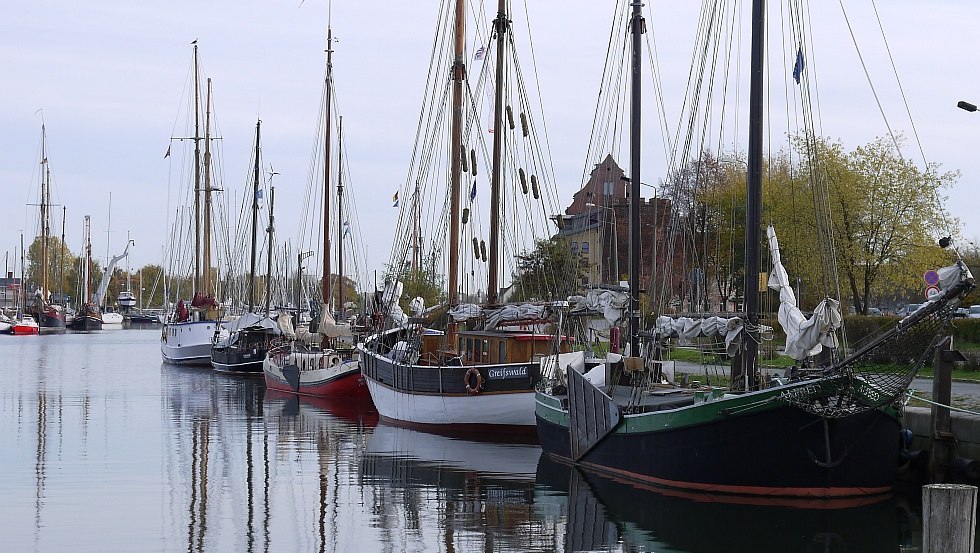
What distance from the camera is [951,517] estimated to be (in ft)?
37.7

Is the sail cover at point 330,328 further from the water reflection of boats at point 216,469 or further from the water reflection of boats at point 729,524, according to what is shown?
the water reflection of boats at point 729,524

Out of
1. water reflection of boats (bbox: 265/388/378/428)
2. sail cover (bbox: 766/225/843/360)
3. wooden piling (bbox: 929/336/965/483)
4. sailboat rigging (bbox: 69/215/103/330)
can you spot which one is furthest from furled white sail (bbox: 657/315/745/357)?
sailboat rigging (bbox: 69/215/103/330)

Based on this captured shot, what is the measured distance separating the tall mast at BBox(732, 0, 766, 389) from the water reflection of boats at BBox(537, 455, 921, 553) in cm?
261

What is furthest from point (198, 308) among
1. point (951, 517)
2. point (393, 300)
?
point (951, 517)

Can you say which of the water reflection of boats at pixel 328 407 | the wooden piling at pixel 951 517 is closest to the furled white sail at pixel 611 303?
the water reflection of boats at pixel 328 407

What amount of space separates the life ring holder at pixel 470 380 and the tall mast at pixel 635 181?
678 centimetres

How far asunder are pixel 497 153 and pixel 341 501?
58.0ft

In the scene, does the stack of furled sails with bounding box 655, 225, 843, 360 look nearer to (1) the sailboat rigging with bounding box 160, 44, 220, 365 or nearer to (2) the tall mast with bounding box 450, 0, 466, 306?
(2) the tall mast with bounding box 450, 0, 466, 306

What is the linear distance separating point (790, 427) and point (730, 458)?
55.6 inches

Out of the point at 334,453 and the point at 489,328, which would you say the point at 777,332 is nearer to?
the point at 489,328

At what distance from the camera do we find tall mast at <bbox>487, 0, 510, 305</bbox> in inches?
1540

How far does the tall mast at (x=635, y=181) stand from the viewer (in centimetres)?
2875

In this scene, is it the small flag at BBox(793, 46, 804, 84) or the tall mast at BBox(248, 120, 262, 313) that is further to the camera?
the tall mast at BBox(248, 120, 262, 313)

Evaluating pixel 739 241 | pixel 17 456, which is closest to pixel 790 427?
pixel 17 456
